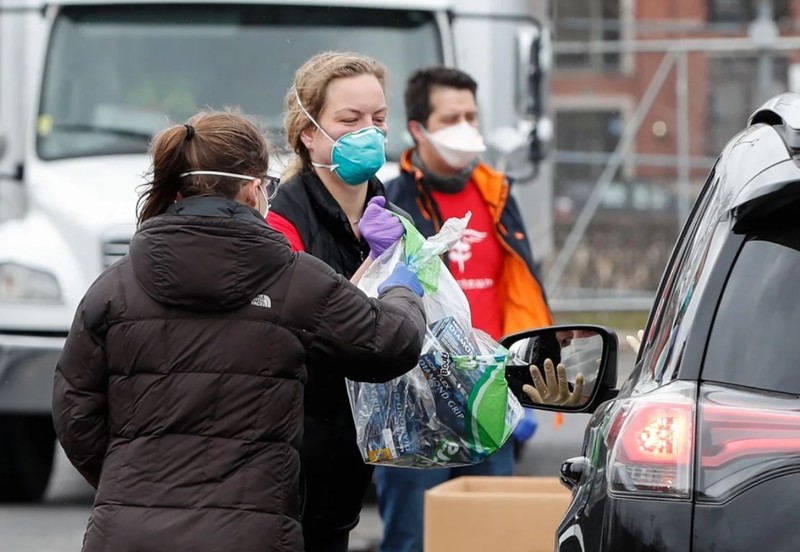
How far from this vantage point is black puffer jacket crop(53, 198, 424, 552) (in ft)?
11.0

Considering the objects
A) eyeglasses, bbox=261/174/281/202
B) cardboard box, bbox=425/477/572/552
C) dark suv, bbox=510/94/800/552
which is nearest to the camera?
dark suv, bbox=510/94/800/552

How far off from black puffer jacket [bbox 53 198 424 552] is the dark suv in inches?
25.2

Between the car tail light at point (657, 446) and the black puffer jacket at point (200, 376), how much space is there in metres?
0.77

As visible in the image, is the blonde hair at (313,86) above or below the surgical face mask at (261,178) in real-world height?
above

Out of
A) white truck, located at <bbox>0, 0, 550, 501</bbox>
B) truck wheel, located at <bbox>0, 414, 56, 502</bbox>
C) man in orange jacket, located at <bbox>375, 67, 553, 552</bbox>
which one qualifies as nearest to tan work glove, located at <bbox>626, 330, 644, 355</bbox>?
man in orange jacket, located at <bbox>375, 67, 553, 552</bbox>

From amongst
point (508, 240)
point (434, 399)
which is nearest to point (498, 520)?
point (434, 399)

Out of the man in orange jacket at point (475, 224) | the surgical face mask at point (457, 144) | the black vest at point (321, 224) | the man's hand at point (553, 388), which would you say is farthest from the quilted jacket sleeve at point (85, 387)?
the surgical face mask at point (457, 144)

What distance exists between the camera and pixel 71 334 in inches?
138

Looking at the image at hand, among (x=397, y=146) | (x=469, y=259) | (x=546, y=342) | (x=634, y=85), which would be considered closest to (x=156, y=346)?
(x=546, y=342)

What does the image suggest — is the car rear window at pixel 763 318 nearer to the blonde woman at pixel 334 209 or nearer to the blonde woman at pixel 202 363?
the blonde woman at pixel 202 363

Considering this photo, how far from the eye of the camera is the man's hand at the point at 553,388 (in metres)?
3.77

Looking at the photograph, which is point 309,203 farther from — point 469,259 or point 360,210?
point 469,259

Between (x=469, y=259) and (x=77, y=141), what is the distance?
3951 millimetres

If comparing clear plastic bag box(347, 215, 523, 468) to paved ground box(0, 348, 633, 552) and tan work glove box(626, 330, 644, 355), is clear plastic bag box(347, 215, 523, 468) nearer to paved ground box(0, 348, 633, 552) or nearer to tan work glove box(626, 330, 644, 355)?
tan work glove box(626, 330, 644, 355)
